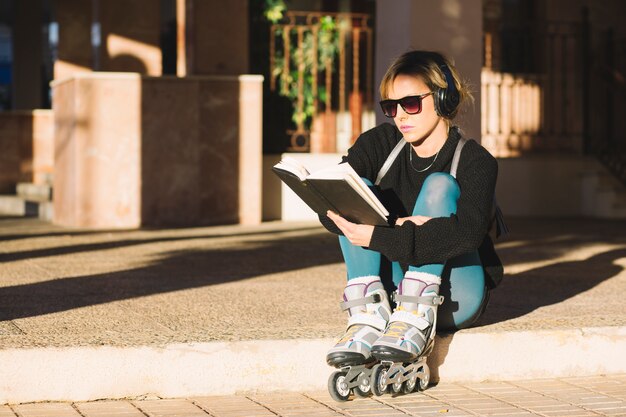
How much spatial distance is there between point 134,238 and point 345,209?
5916mm

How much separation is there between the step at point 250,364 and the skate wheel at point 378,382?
339mm

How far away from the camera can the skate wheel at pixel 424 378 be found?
433 cm

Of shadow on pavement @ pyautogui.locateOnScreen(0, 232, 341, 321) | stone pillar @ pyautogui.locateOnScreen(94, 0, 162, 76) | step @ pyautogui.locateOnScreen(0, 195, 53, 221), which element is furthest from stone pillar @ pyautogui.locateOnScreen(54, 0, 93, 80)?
shadow on pavement @ pyautogui.locateOnScreen(0, 232, 341, 321)

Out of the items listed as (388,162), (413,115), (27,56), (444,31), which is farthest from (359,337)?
(27,56)

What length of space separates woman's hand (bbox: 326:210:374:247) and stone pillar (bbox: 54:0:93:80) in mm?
12120

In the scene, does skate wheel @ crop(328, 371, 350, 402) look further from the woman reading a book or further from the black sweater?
the black sweater

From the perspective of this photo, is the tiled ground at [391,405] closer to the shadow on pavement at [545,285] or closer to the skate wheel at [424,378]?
the skate wheel at [424,378]

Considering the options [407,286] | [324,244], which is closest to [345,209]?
[407,286]

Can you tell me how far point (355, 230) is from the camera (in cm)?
418

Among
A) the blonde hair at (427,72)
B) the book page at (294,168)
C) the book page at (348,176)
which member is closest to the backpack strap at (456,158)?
the blonde hair at (427,72)

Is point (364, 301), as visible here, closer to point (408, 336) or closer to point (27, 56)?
point (408, 336)

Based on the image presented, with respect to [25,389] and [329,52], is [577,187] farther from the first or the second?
[25,389]

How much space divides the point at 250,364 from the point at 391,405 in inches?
22.2

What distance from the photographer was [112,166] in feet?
36.7
